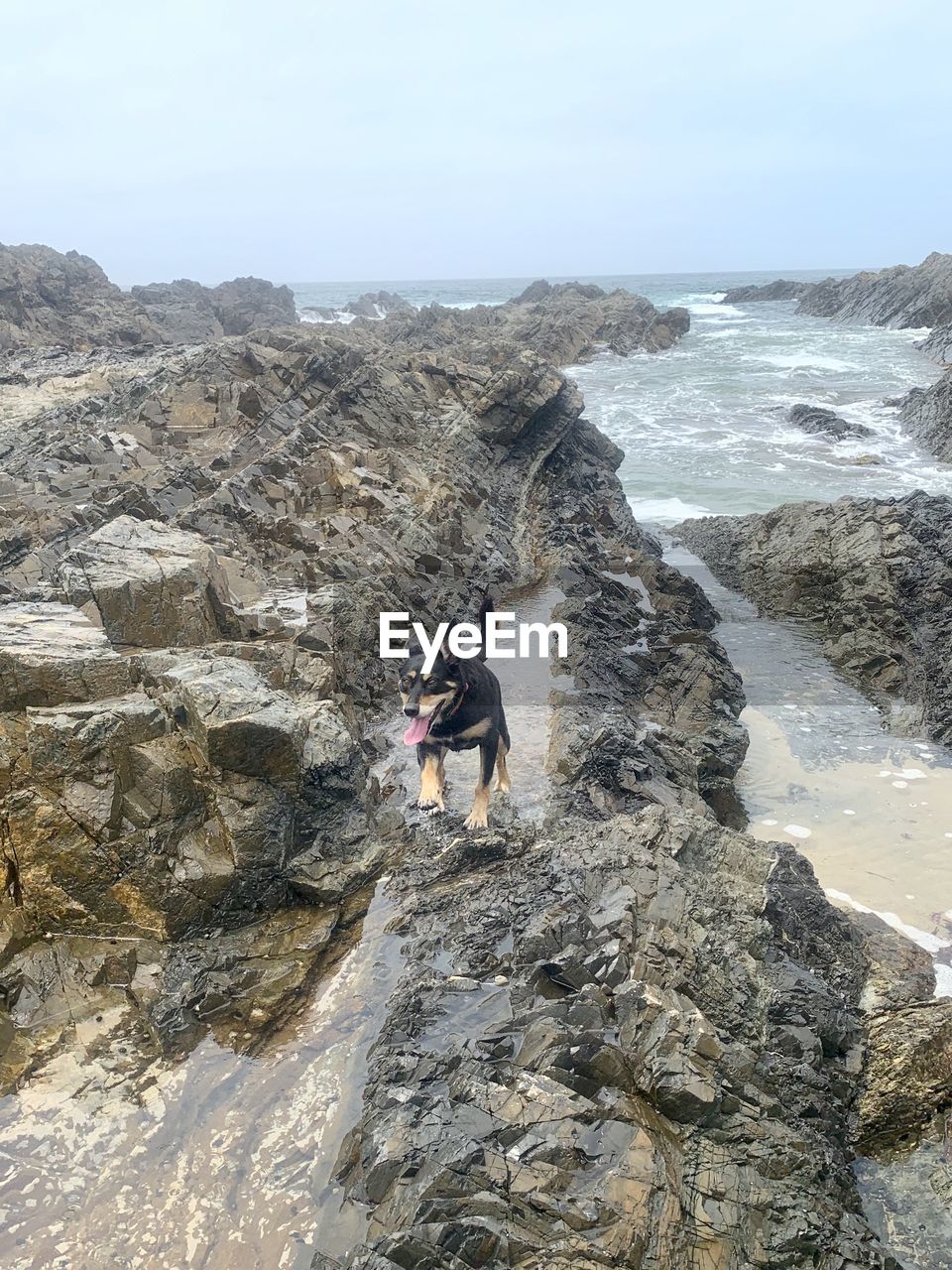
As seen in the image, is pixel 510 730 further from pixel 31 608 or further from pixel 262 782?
pixel 31 608

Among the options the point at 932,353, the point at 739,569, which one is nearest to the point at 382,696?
the point at 739,569

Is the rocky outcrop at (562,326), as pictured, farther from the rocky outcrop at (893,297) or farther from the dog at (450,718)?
the dog at (450,718)

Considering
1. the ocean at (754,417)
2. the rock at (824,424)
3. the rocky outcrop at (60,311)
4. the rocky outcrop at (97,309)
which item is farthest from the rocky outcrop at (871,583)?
the rocky outcrop at (60,311)

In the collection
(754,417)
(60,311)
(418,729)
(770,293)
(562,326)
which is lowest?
(418,729)

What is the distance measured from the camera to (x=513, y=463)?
15297 mm

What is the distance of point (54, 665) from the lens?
15.9 ft

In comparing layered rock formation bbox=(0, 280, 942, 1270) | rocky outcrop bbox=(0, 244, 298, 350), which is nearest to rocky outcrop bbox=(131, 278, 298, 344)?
rocky outcrop bbox=(0, 244, 298, 350)

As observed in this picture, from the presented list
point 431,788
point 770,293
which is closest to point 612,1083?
A: point 431,788

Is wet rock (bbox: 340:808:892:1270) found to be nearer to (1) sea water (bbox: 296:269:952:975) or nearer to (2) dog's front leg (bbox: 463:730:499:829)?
(2) dog's front leg (bbox: 463:730:499:829)

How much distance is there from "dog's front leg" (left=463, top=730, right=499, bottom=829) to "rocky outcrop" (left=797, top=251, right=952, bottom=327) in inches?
1984

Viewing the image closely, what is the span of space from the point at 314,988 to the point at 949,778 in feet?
22.5

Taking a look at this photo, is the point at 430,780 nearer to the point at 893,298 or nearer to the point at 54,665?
the point at 54,665

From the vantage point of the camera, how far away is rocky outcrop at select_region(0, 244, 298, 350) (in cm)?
3269

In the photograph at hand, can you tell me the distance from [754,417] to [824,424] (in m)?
3.48
